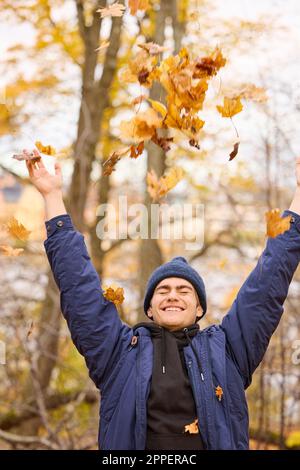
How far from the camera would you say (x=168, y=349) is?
2320 mm

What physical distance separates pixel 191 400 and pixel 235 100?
4.59 ft

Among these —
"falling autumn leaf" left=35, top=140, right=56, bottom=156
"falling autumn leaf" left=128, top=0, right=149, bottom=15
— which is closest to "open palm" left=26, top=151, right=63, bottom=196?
"falling autumn leaf" left=35, top=140, right=56, bottom=156

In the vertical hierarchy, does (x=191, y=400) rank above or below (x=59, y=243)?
below

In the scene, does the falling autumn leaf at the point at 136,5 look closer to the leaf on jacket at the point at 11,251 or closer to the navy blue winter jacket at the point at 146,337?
the navy blue winter jacket at the point at 146,337

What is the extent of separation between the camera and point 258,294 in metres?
2.34

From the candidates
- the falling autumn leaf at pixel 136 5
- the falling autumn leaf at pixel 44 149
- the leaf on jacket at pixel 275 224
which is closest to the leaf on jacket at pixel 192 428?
the leaf on jacket at pixel 275 224

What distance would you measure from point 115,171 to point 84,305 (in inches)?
72.8

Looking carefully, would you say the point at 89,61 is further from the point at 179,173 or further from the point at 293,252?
the point at 293,252

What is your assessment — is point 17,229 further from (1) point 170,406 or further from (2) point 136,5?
(2) point 136,5

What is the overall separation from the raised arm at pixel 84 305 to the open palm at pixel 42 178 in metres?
0.13

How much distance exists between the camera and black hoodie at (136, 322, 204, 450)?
2146 millimetres

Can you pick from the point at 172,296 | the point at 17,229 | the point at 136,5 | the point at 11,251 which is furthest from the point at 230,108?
the point at 11,251
